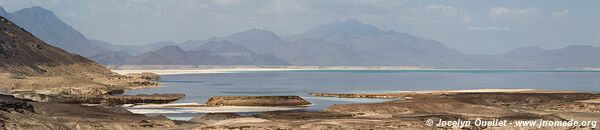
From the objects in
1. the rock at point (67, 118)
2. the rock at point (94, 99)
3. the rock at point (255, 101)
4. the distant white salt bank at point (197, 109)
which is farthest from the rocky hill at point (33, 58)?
the rock at point (67, 118)

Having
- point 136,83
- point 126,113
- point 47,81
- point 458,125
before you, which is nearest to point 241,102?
point 126,113

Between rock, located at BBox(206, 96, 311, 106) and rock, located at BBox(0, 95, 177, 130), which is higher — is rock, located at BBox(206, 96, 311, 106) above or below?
above

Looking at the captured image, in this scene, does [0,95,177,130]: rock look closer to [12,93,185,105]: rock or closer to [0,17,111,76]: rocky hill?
[12,93,185,105]: rock

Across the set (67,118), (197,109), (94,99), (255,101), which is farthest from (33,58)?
(67,118)

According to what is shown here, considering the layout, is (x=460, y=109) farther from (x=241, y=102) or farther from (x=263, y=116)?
(x=241, y=102)

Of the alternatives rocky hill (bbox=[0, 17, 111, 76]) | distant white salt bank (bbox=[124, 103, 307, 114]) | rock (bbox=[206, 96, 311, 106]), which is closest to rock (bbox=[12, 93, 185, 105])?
distant white salt bank (bbox=[124, 103, 307, 114])

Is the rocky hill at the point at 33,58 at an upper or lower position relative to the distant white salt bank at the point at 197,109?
upper

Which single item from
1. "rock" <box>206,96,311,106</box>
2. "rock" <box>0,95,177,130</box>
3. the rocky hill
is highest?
the rocky hill

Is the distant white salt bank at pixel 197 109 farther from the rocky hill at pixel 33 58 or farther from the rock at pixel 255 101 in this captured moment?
the rocky hill at pixel 33 58

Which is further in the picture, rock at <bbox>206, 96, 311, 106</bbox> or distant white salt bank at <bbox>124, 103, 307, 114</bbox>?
rock at <bbox>206, 96, 311, 106</bbox>

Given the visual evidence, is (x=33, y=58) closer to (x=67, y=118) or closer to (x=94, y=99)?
(x=94, y=99)

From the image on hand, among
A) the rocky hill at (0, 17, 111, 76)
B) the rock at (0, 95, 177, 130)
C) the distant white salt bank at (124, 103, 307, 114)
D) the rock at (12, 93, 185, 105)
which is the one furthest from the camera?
the rocky hill at (0, 17, 111, 76)

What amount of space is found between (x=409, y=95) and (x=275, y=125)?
145ft

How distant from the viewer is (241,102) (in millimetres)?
66875
